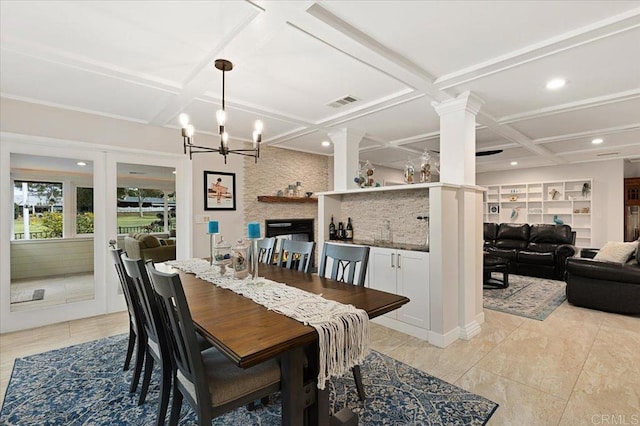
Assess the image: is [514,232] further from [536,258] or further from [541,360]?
[541,360]

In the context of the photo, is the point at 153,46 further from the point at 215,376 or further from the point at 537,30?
the point at 537,30

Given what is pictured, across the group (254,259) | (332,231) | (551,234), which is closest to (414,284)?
(332,231)

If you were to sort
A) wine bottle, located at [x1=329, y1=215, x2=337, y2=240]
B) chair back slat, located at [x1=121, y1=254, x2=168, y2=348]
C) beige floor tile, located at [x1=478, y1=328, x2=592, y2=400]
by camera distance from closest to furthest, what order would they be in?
chair back slat, located at [x1=121, y1=254, x2=168, y2=348] → beige floor tile, located at [x1=478, y1=328, x2=592, y2=400] → wine bottle, located at [x1=329, y1=215, x2=337, y2=240]

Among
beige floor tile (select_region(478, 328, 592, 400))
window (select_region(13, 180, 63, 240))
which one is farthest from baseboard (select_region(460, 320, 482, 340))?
window (select_region(13, 180, 63, 240))

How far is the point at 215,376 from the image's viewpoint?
57.9 inches

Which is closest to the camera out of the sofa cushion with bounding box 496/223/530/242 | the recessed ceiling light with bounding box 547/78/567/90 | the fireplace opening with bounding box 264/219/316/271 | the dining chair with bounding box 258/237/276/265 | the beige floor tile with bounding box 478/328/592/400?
the beige floor tile with bounding box 478/328/592/400

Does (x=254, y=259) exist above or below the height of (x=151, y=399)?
above

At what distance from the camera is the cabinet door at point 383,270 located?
3408 mm

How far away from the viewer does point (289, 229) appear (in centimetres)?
583

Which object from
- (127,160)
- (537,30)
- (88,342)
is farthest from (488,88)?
(88,342)

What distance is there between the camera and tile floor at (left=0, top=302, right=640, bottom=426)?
6.68 ft

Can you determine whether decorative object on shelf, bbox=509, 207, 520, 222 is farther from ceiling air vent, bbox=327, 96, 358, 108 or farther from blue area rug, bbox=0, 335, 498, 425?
blue area rug, bbox=0, 335, 498, 425

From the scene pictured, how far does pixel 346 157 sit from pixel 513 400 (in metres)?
3.25

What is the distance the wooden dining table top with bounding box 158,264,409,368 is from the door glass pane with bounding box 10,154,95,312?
96.5 inches
